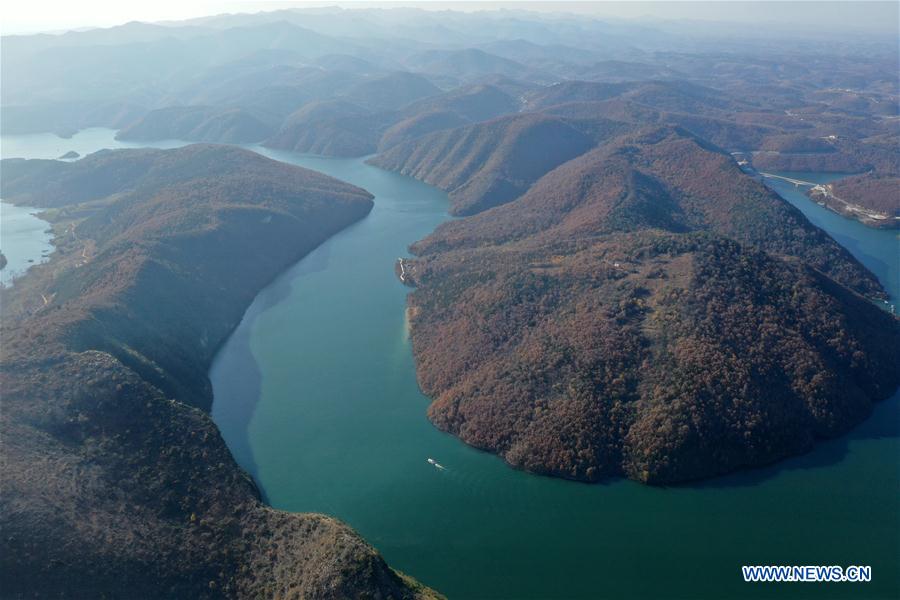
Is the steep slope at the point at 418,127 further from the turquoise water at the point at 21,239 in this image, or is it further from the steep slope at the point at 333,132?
the turquoise water at the point at 21,239

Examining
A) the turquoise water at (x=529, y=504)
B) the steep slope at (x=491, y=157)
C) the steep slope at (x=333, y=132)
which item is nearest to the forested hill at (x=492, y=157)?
the steep slope at (x=491, y=157)

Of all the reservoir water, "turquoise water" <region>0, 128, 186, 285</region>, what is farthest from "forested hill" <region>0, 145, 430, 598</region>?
"turquoise water" <region>0, 128, 186, 285</region>

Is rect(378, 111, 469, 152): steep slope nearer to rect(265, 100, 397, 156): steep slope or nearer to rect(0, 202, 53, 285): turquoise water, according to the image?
rect(265, 100, 397, 156): steep slope

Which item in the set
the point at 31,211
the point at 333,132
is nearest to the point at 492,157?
the point at 333,132

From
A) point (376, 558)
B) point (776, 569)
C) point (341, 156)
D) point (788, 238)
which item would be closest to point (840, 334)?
point (776, 569)

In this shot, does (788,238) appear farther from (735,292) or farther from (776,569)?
(776,569)

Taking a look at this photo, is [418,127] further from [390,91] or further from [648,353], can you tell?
[648,353]
